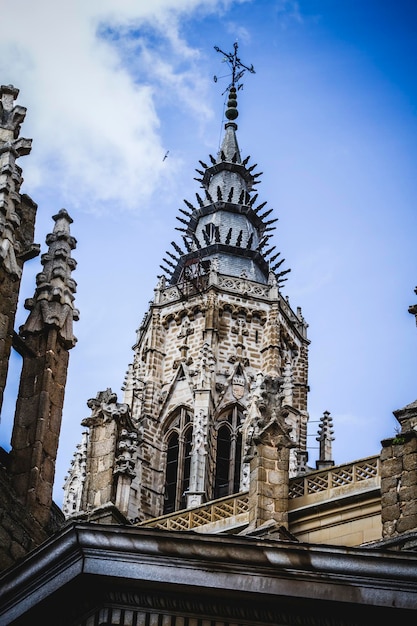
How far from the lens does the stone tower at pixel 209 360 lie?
50.7m

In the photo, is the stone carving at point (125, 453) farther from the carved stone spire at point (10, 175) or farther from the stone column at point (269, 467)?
the stone column at point (269, 467)

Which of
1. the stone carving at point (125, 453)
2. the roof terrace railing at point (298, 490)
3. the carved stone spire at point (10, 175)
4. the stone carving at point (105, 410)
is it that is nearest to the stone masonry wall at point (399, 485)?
the stone carving at point (125, 453)

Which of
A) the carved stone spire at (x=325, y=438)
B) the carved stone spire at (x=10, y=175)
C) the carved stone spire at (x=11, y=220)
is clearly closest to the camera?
the carved stone spire at (x=11, y=220)

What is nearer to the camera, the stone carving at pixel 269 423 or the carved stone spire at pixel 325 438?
the stone carving at pixel 269 423

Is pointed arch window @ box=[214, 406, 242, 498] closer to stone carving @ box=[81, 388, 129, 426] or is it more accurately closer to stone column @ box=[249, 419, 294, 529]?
stone column @ box=[249, 419, 294, 529]

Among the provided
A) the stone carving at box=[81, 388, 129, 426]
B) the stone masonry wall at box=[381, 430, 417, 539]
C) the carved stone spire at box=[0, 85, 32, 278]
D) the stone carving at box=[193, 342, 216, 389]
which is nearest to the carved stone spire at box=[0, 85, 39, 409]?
the carved stone spire at box=[0, 85, 32, 278]

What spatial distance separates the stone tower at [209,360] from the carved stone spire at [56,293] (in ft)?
96.2

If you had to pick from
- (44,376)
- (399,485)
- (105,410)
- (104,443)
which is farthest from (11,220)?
(399,485)

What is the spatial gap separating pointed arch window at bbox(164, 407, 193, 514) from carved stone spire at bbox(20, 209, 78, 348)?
32817 mm

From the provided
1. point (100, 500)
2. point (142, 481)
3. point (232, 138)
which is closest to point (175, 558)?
point (100, 500)

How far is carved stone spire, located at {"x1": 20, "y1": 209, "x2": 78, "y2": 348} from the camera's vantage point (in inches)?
655

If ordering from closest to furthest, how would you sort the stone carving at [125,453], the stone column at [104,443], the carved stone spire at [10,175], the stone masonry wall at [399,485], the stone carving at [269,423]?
1. the carved stone spire at [10,175]
2. the stone column at [104,443]
3. the stone carving at [125,453]
4. the stone masonry wall at [399,485]
5. the stone carving at [269,423]

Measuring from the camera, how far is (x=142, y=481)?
51094mm

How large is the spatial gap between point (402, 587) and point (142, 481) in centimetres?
4110
